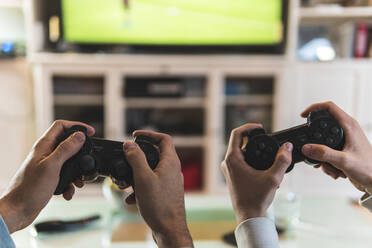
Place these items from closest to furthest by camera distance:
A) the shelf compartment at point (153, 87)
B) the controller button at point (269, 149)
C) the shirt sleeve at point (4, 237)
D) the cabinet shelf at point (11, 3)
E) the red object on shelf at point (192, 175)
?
the shirt sleeve at point (4, 237)
the controller button at point (269, 149)
the cabinet shelf at point (11, 3)
the shelf compartment at point (153, 87)
the red object on shelf at point (192, 175)

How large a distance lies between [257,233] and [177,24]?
179 centimetres

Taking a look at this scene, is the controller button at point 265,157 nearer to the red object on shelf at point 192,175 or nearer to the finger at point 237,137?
the finger at point 237,137

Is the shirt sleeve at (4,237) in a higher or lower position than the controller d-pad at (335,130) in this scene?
lower

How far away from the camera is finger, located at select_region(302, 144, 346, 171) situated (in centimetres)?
53

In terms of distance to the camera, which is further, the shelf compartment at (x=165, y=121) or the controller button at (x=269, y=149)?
the shelf compartment at (x=165, y=121)

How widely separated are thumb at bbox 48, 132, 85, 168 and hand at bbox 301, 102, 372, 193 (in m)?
0.35

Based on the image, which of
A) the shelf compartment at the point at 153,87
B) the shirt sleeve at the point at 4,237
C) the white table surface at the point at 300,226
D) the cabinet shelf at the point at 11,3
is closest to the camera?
the shirt sleeve at the point at 4,237

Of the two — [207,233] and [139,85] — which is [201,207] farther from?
[139,85]

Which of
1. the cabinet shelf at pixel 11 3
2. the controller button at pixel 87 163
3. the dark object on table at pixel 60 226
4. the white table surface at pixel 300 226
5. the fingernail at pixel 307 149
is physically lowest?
the white table surface at pixel 300 226

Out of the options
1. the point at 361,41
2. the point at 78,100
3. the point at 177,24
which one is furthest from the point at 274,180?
the point at 361,41

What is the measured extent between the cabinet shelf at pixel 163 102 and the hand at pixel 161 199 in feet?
5.54

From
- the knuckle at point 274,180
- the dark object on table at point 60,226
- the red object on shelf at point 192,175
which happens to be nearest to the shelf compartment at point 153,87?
the red object on shelf at point 192,175

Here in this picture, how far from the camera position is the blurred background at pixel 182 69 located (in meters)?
2.10

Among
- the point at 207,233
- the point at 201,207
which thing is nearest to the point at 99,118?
the point at 201,207
